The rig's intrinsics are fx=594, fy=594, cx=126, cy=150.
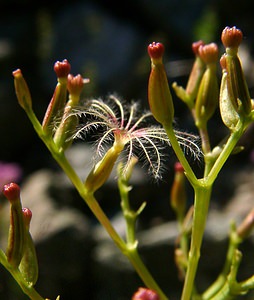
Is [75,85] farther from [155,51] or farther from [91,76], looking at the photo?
[91,76]

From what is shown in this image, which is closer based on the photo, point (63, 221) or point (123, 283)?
point (123, 283)

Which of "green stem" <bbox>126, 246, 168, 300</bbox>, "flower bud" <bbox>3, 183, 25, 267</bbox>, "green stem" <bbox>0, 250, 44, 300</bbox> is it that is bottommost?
"green stem" <bbox>126, 246, 168, 300</bbox>

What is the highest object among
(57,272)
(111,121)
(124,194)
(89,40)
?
(111,121)

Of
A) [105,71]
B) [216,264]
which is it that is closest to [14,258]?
[216,264]

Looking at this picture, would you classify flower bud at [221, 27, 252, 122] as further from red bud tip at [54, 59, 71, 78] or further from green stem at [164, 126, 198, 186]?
Result: red bud tip at [54, 59, 71, 78]

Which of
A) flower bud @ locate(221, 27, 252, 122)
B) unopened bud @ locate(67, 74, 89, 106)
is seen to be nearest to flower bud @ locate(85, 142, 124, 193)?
unopened bud @ locate(67, 74, 89, 106)

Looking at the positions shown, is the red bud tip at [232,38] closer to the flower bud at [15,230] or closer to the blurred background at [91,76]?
the flower bud at [15,230]

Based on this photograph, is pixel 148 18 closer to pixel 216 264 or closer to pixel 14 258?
pixel 216 264
